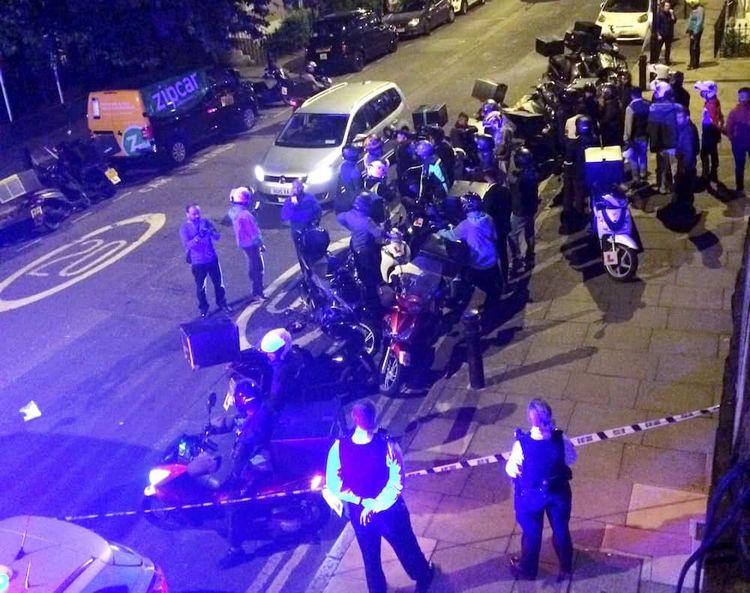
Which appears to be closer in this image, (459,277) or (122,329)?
(459,277)

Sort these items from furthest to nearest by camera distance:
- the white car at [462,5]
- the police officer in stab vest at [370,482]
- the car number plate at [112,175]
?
the white car at [462,5], the car number plate at [112,175], the police officer in stab vest at [370,482]

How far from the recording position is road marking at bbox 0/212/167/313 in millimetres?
12600

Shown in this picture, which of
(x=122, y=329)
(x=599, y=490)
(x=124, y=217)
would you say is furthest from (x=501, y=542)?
(x=124, y=217)

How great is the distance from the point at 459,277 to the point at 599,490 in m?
3.79

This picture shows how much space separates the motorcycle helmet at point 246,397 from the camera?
22.1 feet

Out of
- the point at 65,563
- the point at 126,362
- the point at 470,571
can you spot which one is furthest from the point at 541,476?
the point at 126,362

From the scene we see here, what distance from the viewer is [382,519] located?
226 inches

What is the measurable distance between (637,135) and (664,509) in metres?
7.88

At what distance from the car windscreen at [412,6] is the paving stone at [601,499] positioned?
26.6 meters

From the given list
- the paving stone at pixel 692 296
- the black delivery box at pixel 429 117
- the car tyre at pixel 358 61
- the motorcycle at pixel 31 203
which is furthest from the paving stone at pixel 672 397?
the car tyre at pixel 358 61

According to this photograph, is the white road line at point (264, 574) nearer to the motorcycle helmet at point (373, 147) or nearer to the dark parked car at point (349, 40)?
the motorcycle helmet at point (373, 147)

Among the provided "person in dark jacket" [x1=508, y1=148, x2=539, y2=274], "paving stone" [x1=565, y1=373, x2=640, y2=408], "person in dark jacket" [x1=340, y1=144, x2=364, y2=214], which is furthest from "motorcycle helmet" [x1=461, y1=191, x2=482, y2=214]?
"person in dark jacket" [x1=340, y1=144, x2=364, y2=214]

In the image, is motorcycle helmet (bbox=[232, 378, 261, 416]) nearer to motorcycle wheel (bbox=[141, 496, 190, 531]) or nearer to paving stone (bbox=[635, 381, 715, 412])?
motorcycle wheel (bbox=[141, 496, 190, 531])

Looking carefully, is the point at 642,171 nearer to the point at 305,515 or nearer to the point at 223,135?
the point at 305,515
